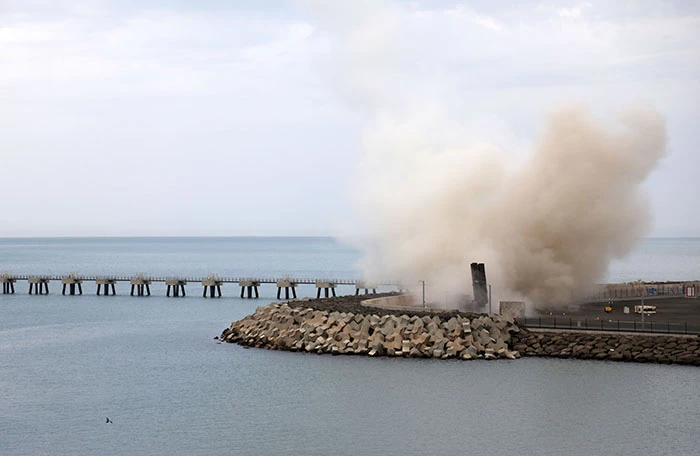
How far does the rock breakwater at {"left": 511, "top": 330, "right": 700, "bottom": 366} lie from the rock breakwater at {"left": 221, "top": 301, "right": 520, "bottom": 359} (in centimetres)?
95

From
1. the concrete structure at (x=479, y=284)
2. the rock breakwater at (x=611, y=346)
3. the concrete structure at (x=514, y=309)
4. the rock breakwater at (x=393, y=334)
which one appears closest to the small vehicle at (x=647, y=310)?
the concrete structure at (x=514, y=309)

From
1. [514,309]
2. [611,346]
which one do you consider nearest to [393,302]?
[514,309]

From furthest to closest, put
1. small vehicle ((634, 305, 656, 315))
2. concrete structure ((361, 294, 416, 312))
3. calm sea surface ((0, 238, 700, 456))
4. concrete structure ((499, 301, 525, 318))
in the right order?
concrete structure ((361, 294, 416, 312)), small vehicle ((634, 305, 656, 315)), concrete structure ((499, 301, 525, 318)), calm sea surface ((0, 238, 700, 456))

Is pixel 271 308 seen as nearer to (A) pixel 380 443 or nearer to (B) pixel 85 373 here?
(B) pixel 85 373

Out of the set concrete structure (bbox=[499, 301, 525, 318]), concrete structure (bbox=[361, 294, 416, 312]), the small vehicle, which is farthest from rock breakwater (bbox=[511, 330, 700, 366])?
concrete structure (bbox=[361, 294, 416, 312])

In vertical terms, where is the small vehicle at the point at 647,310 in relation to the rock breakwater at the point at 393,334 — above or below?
above

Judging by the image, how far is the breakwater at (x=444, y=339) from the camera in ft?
137

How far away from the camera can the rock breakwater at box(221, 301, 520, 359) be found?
4381 centimetres

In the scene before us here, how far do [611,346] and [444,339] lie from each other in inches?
289

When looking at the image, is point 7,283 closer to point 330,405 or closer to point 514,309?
point 514,309

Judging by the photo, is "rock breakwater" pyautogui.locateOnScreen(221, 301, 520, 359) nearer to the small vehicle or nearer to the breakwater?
the breakwater

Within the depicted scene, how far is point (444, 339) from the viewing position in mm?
44156

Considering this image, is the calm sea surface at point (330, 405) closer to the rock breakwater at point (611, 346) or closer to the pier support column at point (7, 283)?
the rock breakwater at point (611, 346)

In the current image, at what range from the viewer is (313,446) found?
97.9 feet
